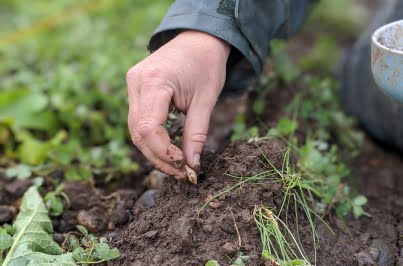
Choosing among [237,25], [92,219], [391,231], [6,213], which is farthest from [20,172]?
[391,231]

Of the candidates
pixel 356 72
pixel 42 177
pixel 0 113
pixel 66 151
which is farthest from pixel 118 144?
pixel 356 72

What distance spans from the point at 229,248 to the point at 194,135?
1.12 ft

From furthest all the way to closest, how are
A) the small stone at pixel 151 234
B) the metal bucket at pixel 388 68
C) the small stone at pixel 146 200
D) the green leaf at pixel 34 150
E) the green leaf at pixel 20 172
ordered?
the green leaf at pixel 34 150, the green leaf at pixel 20 172, the small stone at pixel 146 200, the small stone at pixel 151 234, the metal bucket at pixel 388 68

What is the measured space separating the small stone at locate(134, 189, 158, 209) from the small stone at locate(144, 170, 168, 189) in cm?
5

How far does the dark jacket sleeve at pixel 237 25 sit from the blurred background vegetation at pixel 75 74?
0.61 metres

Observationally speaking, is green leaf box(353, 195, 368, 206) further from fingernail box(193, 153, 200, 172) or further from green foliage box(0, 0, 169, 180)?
green foliage box(0, 0, 169, 180)

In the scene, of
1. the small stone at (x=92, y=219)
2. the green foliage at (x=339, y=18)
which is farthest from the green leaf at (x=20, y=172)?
the green foliage at (x=339, y=18)

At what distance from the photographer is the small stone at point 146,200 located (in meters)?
1.89

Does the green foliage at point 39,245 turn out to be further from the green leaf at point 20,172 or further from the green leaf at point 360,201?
the green leaf at point 360,201

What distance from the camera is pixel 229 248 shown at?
151cm

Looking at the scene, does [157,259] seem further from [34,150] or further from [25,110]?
[25,110]

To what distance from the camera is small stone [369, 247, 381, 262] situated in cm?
167

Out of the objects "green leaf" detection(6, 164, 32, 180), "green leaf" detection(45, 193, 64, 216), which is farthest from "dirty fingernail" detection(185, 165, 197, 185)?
"green leaf" detection(6, 164, 32, 180)

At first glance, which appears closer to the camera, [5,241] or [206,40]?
[5,241]
